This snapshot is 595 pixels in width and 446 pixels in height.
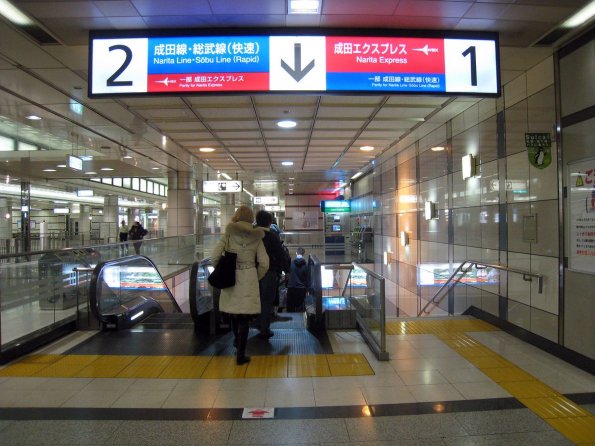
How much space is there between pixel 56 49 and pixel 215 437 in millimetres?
4466

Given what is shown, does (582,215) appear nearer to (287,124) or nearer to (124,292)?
(287,124)

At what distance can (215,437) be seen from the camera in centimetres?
257

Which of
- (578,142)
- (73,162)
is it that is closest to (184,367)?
(578,142)

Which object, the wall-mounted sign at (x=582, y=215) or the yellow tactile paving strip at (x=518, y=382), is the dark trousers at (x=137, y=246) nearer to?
the yellow tactile paving strip at (x=518, y=382)

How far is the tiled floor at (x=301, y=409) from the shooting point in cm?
258

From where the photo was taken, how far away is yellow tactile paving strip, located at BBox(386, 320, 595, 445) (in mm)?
2744

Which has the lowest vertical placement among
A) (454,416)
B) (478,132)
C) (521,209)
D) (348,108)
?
(454,416)

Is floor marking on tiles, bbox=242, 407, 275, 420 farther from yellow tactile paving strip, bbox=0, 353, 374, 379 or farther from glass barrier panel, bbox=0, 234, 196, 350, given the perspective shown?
glass barrier panel, bbox=0, 234, 196, 350

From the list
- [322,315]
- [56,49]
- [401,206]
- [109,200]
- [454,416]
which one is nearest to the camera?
[454,416]

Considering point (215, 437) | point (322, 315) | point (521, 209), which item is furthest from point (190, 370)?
point (521, 209)

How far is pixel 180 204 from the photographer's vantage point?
14.7m

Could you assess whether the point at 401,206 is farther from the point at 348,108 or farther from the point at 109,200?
the point at 109,200

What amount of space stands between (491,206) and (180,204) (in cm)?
1154

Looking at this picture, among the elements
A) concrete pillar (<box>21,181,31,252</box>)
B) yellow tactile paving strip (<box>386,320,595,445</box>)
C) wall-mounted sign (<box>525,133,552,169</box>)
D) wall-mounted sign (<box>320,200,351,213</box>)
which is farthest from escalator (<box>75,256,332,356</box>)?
wall-mounted sign (<box>320,200,351,213</box>)
